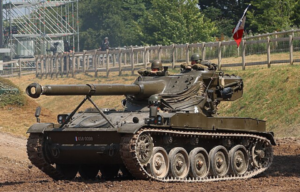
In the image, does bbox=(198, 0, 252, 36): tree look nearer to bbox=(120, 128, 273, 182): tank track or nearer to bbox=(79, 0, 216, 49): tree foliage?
bbox=(79, 0, 216, 49): tree foliage

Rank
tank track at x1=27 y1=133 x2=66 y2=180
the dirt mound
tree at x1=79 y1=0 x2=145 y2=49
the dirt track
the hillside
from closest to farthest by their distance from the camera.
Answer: the dirt track → tank track at x1=27 y1=133 x2=66 y2=180 → the hillside → the dirt mound → tree at x1=79 y1=0 x2=145 y2=49

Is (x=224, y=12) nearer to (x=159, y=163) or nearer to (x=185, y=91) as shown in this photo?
(x=185, y=91)

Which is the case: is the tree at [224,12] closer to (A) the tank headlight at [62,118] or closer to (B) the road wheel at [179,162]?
(B) the road wheel at [179,162]

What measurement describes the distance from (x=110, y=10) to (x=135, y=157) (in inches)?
2650

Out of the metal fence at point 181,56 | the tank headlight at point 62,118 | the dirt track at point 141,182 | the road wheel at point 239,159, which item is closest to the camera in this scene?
the dirt track at point 141,182

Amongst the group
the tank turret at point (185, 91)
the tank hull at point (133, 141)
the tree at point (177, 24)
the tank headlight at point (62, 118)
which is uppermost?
the tree at point (177, 24)

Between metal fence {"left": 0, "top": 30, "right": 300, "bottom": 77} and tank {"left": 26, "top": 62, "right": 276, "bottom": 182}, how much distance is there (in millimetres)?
12450

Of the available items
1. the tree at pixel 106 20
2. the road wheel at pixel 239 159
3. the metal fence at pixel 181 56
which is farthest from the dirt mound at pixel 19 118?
the tree at pixel 106 20

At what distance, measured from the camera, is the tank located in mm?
15982

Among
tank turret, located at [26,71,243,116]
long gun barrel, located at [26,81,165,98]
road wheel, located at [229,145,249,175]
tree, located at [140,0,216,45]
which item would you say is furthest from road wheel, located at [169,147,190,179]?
tree, located at [140,0,216,45]

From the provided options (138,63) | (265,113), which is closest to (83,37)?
(138,63)

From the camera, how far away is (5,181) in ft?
58.9

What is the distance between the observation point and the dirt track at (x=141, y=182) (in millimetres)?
15295

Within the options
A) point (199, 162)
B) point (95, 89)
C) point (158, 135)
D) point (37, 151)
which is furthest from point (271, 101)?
point (95, 89)
